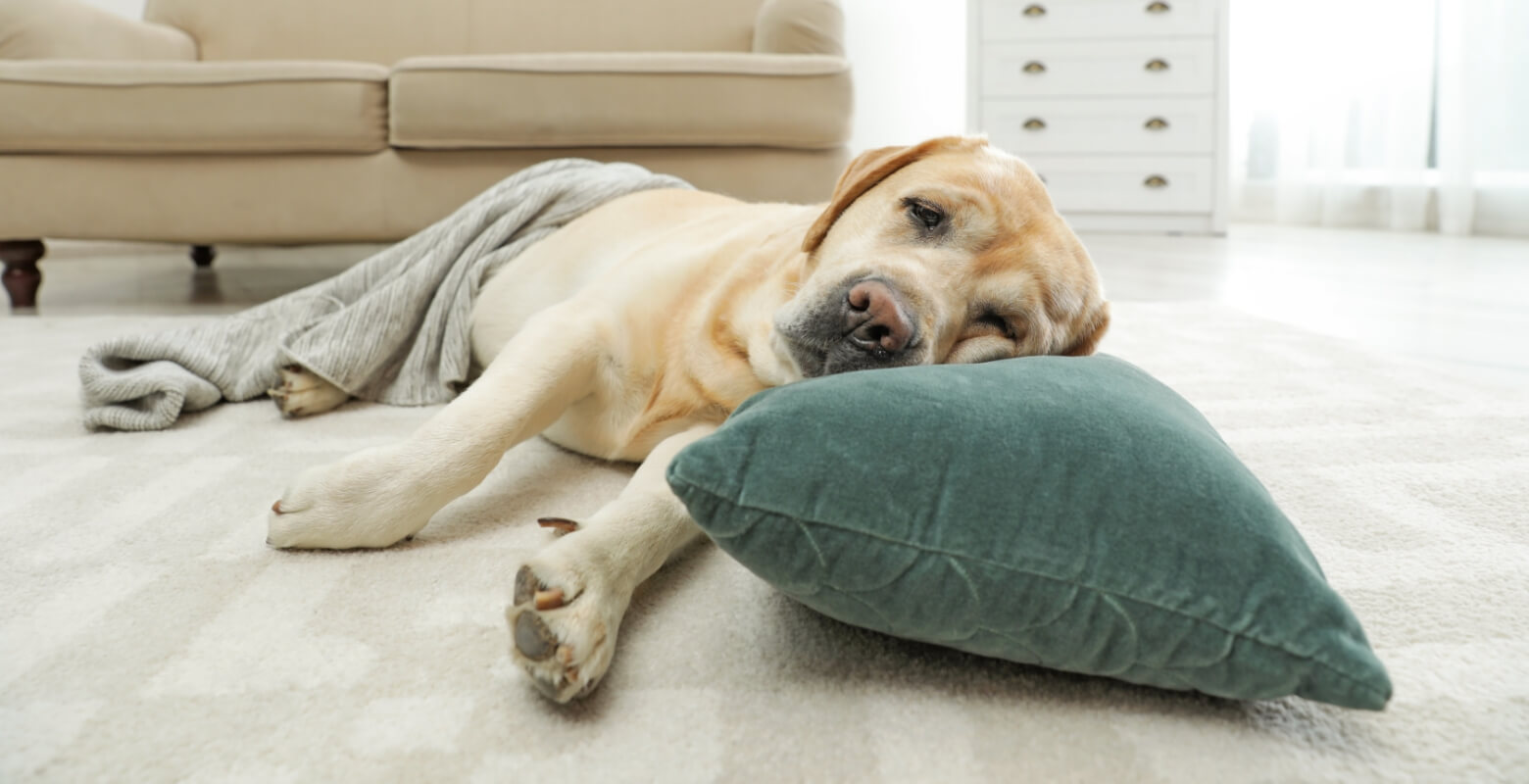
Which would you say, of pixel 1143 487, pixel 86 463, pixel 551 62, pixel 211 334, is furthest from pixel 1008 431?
pixel 551 62

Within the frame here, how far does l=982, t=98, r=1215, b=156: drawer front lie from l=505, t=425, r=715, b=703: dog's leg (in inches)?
213

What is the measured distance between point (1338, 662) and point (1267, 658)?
0.16 feet

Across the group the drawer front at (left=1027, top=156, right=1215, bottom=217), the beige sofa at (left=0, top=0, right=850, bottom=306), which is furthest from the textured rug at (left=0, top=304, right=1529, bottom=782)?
the drawer front at (left=1027, top=156, right=1215, bottom=217)

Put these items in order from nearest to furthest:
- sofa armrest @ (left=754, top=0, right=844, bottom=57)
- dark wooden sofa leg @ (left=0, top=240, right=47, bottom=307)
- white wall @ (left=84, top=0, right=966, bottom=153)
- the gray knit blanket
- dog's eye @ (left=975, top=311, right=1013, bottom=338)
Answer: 1. dog's eye @ (left=975, top=311, right=1013, bottom=338)
2. the gray knit blanket
3. dark wooden sofa leg @ (left=0, top=240, right=47, bottom=307)
4. sofa armrest @ (left=754, top=0, right=844, bottom=57)
5. white wall @ (left=84, top=0, right=966, bottom=153)

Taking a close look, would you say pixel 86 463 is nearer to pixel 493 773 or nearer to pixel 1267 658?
pixel 493 773

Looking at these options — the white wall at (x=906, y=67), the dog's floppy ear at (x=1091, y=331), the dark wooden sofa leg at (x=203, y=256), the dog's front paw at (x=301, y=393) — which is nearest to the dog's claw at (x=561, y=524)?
the dog's floppy ear at (x=1091, y=331)

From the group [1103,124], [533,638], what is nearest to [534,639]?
[533,638]

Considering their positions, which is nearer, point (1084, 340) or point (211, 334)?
point (1084, 340)

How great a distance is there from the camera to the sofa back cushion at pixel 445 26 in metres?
4.46

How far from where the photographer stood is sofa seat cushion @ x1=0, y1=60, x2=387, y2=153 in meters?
2.99

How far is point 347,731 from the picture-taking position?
76 centimetres

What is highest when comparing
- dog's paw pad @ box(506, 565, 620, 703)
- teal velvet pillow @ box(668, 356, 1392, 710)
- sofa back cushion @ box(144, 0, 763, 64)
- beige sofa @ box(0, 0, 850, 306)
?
sofa back cushion @ box(144, 0, 763, 64)

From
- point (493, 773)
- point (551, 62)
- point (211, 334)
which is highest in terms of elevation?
point (551, 62)

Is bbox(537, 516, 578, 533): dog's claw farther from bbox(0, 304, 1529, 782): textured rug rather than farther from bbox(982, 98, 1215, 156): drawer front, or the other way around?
bbox(982, 98, 1215, 156): drawer front
